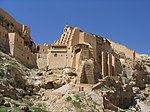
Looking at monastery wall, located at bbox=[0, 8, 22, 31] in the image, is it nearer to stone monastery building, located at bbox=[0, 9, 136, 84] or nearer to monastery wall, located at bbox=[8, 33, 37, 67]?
stone monastery building, located at bbox=[0, 9, 136, 84]

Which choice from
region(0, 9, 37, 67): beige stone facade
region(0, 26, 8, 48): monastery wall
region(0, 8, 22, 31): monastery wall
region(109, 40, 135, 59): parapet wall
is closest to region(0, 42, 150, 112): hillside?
region(0, 9, 37, 67): beige stone facade

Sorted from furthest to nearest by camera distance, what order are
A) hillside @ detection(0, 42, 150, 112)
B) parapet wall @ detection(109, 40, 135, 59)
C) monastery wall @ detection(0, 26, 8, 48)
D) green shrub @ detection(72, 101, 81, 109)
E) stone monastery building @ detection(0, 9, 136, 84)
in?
parapet wall @ detection(109, 40, 135, 59), stone monastery building @ detection(0, 9, 136, 84), monastery wall @ detection(0, 26, 8, 48), green shrub @ detection(72, 101, 81, 109), hillside @ detection(0, 42, 150, 112)

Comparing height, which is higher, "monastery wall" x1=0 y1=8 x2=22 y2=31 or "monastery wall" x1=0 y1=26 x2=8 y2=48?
"monastery wall" x1=0 y1=8 x2=22 y2=31

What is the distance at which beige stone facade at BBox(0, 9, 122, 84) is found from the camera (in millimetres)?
56250

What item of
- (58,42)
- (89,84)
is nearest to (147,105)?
(89,84)

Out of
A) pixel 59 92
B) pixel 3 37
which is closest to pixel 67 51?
pixel 3 37

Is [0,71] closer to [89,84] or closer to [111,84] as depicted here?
[89,84]

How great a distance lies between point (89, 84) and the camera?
177 ft

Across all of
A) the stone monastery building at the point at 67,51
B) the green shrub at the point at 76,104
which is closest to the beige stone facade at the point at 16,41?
the stone monastery building at the point at 67,51

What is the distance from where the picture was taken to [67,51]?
59.3 meters

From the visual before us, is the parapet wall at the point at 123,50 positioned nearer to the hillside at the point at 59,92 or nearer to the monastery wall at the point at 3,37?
the hillside at the point at 59,92

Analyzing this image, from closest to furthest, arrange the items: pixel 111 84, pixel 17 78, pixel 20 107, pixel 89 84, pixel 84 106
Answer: pixel 20 107 < pixel 84 106 < pixel 17 78 < pixel 89 84 < pixel 111 84

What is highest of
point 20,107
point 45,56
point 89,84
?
point 45,56

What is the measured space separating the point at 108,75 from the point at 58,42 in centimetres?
1108
